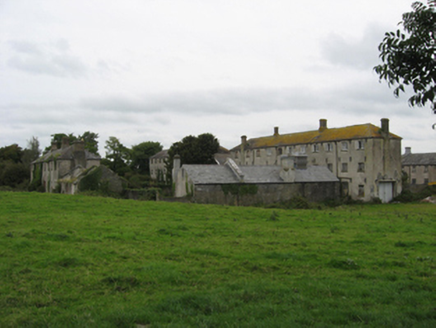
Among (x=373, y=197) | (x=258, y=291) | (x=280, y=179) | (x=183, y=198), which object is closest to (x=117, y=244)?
(x=258, y=291)

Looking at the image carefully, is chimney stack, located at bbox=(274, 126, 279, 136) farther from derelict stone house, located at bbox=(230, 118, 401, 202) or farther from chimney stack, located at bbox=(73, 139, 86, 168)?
chimney stack, located at bbox=(73, 139, 86, 168)

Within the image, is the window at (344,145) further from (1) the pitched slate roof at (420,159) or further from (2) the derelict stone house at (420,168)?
(1) the pitched slate roof at (420,159)

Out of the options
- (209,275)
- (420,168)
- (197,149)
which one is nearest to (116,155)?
(197,149)

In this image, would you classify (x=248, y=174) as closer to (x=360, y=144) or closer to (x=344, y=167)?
(x=344, y=167)

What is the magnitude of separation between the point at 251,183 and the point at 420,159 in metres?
62.7

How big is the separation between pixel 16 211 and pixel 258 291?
58.7 ft

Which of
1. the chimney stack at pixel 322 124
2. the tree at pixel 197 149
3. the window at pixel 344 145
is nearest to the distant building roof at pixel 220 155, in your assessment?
the tree at pixel 197 149

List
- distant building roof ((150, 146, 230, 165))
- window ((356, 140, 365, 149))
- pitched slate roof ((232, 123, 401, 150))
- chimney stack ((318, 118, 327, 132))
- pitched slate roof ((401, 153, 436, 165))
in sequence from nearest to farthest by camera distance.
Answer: window ((356, 140, 365, 149))
pitched slate roof ((232, 123, 401, 150))
chimney stack ((318, 118, 327, 132))
pitched slate roof ((401, 153, 436, 165))
distant building roof ((150, 146, 230, 165))

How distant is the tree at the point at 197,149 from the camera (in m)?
79.8

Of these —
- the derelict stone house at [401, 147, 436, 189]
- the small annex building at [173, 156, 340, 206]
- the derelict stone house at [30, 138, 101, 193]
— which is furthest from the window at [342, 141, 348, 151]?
the derelict stone house at [30, 138, 101, 193]

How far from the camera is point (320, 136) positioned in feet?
221

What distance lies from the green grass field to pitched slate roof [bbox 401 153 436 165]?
78947 mm

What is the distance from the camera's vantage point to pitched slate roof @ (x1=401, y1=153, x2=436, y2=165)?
8900 cm

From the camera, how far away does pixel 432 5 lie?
7.20 metres
